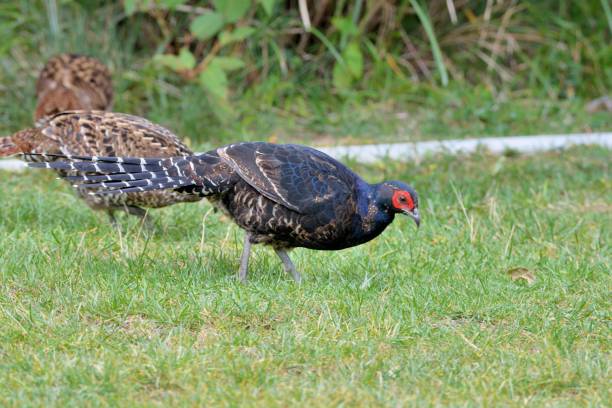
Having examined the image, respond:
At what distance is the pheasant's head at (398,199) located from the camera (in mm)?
5969

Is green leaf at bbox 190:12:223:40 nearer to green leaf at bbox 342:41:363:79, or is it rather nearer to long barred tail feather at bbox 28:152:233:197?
green leaf at bbox 342:41:363:79

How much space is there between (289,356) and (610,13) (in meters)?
7.90

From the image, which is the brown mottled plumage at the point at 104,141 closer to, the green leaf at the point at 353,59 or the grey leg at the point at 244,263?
the grey leg at the point at 244,263

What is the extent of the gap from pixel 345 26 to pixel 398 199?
523cm

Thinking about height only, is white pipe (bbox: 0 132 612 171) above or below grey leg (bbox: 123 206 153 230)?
below

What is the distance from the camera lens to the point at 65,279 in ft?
18.9

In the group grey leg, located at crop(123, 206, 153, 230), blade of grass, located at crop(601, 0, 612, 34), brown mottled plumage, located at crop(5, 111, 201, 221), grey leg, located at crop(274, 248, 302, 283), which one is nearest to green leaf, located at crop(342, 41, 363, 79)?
blade of grass, located at crop(601, 0, 612, 34)

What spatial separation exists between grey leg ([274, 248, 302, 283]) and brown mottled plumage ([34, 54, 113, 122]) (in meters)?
3.54

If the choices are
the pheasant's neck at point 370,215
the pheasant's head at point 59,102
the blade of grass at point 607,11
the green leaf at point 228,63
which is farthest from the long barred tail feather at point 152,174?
the blade of grass at point 607,11

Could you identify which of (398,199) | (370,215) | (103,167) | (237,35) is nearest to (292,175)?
(370,215)

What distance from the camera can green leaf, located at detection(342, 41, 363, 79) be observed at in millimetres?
10719

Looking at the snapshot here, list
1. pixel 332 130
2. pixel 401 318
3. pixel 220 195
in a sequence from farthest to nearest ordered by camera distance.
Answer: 1. pixel 332 130
2. pixel 220 195
3. pixel 401 318

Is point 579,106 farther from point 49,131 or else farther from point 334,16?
point 49,131

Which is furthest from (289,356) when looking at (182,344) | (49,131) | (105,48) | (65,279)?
(105,48)
